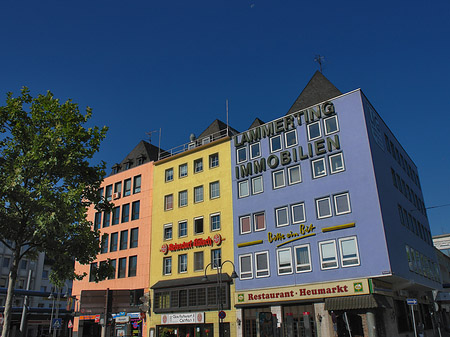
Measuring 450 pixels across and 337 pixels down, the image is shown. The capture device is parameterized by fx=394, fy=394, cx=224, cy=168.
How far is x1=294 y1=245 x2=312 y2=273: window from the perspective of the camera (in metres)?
30.7

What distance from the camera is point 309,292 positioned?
29.7 m

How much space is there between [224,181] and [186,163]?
6315mm

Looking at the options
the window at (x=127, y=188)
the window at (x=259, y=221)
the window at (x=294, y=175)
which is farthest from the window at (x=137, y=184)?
the window at (x=294, y=175)

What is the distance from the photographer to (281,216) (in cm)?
3359

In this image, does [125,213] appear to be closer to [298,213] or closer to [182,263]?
[182,263]

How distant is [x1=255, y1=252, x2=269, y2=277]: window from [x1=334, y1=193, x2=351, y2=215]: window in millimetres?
7176

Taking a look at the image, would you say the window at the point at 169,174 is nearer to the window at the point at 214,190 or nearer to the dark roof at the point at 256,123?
the window at the point at 214,190

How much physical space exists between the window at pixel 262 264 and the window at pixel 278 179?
19.5 feet

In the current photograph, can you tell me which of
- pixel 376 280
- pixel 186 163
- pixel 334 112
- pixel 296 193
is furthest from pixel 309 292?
pixel 186 163

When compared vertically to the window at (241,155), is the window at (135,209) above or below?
below

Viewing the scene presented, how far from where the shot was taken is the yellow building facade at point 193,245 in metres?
35.7

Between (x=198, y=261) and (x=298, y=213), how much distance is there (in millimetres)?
11561

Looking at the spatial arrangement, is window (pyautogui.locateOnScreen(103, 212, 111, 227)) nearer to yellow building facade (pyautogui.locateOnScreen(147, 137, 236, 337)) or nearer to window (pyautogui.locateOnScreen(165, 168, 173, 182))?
yellow building facade (pyautogui.locateOnScreen(147, 137, 236, 337))

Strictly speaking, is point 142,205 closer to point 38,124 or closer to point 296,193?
point 296,193
